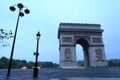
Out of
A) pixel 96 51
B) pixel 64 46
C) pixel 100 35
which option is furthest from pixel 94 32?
pixel 64 46

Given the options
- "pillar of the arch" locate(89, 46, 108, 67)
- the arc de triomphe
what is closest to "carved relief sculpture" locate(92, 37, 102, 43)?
the arc de triomphe

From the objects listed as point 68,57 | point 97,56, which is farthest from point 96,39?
point 68,57

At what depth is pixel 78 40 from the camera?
56.2 m

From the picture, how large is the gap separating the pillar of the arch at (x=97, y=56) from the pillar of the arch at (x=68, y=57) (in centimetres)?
448

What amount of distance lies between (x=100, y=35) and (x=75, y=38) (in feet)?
21.9

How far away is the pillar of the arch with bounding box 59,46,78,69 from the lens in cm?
5122

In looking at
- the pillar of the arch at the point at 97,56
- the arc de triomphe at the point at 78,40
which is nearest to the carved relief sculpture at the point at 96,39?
the arc de triomphe at the point at 78,40

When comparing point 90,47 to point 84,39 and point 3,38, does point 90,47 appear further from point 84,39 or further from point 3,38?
point 3,38

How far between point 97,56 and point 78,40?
22.3 ft

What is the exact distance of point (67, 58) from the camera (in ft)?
170

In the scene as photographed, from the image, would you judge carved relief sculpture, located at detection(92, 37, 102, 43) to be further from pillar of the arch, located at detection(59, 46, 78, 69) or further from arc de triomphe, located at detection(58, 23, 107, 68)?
pillar of the arch, located at detection(59, 46, 78, 69)

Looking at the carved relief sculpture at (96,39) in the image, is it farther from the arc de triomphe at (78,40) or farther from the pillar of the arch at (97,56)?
the pillar of the arch at (97,56)

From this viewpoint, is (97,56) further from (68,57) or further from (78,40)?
A: (68,57)

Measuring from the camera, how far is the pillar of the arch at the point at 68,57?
168ft
